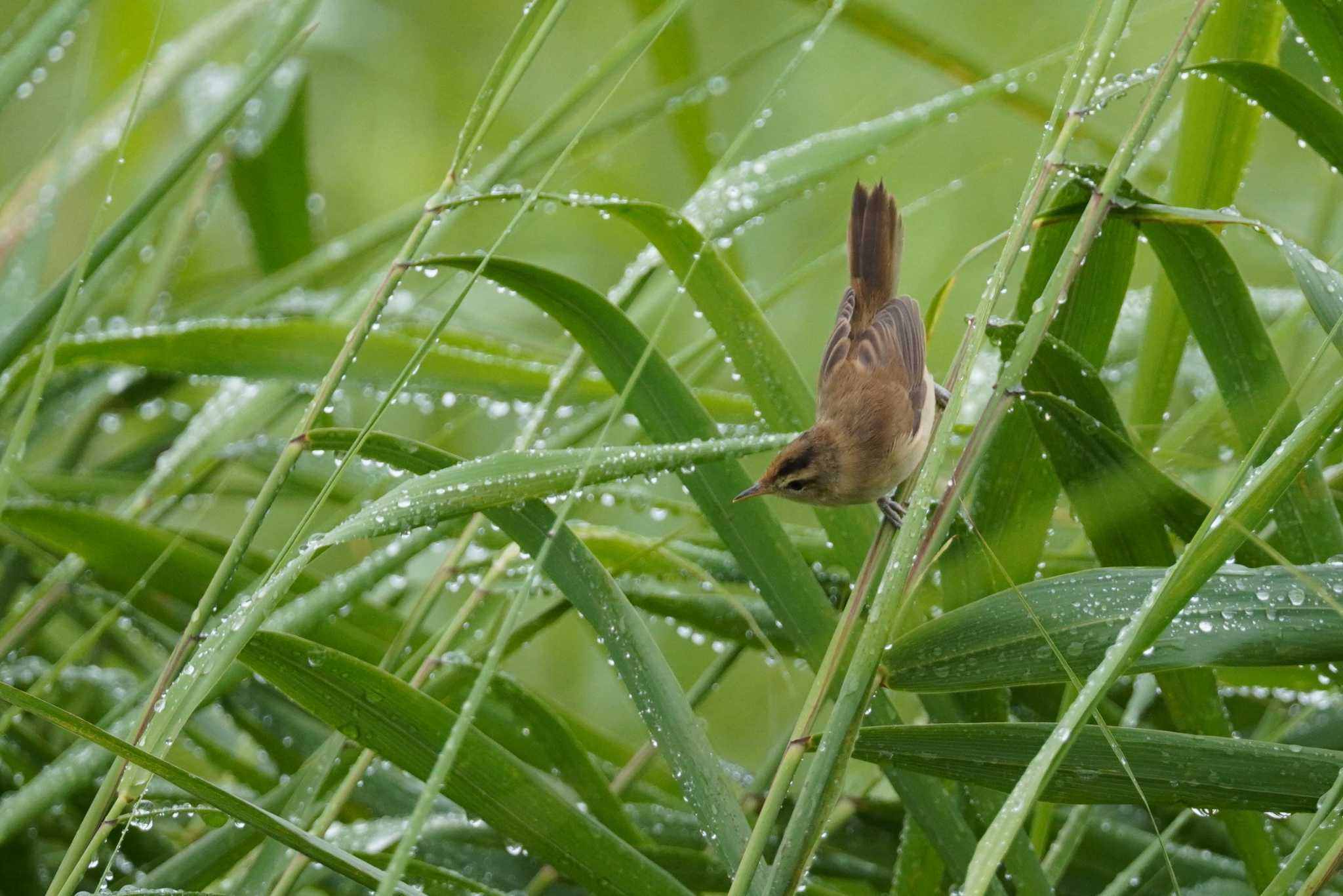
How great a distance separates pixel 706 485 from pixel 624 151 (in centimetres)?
292

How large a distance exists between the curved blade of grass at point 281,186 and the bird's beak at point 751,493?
142cm

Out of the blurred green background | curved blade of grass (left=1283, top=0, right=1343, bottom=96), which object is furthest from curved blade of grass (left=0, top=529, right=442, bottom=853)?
the blurred green background

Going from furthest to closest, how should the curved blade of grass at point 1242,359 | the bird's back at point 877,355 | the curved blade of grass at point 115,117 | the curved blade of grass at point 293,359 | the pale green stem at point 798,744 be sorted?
1. the curved blade of grass at point 115,117
2. the bird's back at point 877,355
3. the curved blade of grass at point 293,359
4. the curved blade of grass at point 1242,359
5. the pale green stem at point 798,744

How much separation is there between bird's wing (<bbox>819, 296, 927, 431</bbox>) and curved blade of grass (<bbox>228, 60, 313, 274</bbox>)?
1.23 metres

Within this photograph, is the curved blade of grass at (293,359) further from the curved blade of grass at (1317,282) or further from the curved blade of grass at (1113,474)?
the curved blade of grass at (1317,282)

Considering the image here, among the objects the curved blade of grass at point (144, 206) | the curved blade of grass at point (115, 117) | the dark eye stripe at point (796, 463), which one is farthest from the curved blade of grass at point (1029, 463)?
the curved blade of grass at point (115, 117)

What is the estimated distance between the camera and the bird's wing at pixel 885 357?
1.54m

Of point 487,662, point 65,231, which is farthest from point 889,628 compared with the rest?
point 65,231

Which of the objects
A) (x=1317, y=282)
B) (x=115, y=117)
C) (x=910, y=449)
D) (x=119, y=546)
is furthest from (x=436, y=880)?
(x=115, y=117)

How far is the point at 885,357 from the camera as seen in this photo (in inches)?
62.6

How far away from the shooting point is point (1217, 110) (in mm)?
1164

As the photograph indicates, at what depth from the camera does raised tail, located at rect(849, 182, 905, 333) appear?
1524mm

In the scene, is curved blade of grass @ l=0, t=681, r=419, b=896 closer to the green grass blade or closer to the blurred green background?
the blurred green background

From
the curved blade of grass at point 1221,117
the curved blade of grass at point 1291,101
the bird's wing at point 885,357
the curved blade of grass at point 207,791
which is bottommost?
the curved blade of grass at point 207,791
